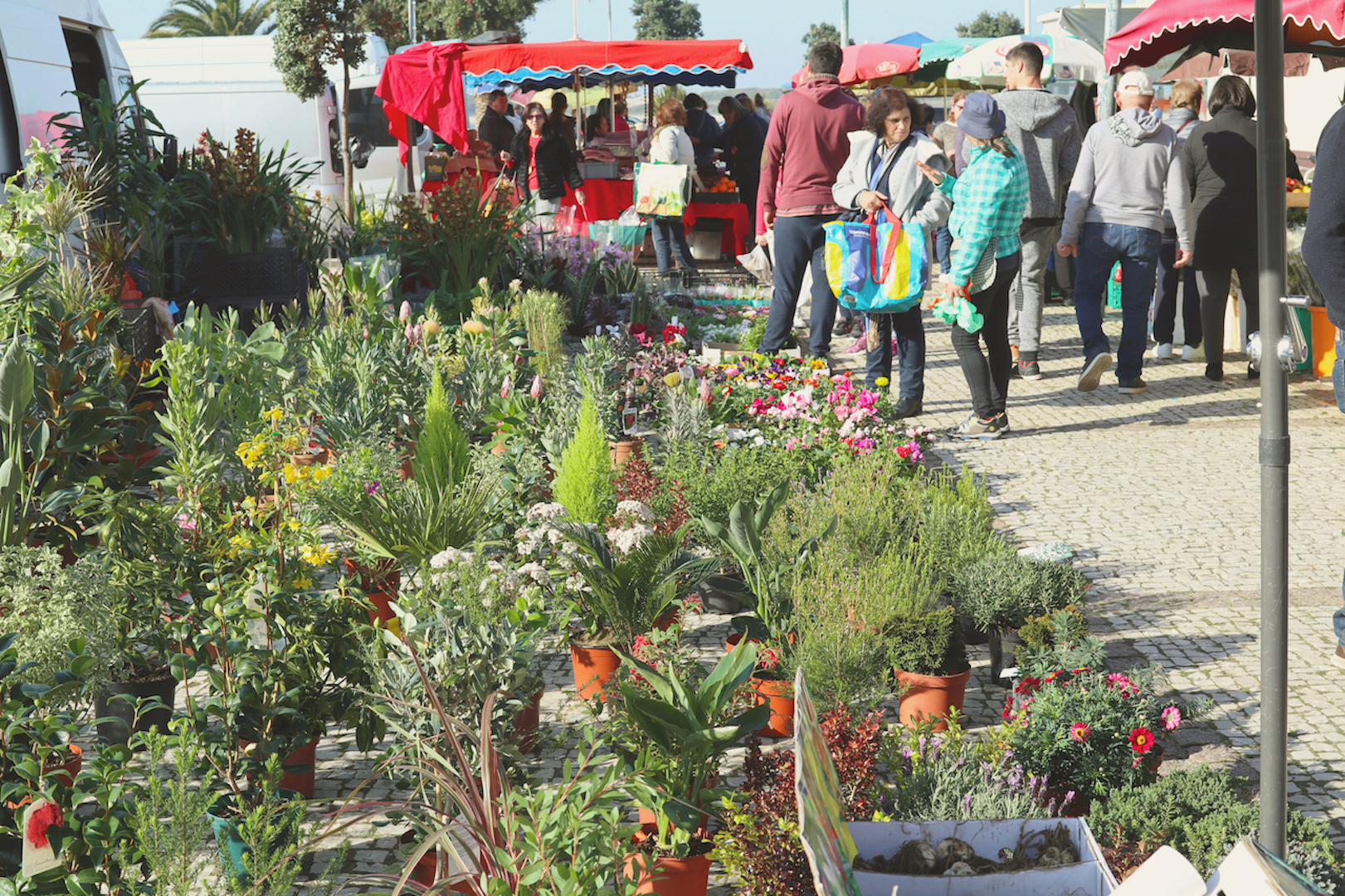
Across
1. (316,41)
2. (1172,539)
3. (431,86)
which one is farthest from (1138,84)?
(316,41)

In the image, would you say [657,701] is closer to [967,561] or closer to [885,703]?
[885,703]

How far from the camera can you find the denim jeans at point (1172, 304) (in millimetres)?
8633

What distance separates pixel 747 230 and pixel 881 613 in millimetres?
11138

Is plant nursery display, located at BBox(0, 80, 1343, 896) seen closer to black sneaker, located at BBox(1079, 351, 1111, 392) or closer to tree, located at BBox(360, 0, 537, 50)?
black sneaker, located at BBox(1079, 351, 1111, 392)

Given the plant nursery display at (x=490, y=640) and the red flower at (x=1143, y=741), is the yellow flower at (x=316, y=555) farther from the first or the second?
the red flower at (x=1143, y=741)

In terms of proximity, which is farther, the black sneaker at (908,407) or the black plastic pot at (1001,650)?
the black sneaker at (908,407)

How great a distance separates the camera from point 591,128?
1738 cm

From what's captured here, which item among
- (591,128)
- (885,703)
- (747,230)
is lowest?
(885,703)

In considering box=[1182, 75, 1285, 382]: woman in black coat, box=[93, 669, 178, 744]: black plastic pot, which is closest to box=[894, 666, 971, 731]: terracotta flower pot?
box=[93, 669, 178, 744]: black plastic pot

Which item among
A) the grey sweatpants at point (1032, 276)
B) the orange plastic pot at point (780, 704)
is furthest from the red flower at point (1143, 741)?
the grey sweatpants at point (1032, 276)

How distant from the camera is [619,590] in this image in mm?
3650

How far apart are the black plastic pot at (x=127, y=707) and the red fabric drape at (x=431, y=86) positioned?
10133 mm

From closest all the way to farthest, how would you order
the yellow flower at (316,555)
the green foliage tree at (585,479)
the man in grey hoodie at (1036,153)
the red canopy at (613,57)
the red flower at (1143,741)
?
the red flower at (1143,741)
the yellow flower at (316,555)
the green foliage tree at (585,479)
the man in grey hoodie at (1036,153)
the red canopy at (613,57)

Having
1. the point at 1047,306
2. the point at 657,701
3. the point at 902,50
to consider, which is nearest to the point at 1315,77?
the point at 902,50
